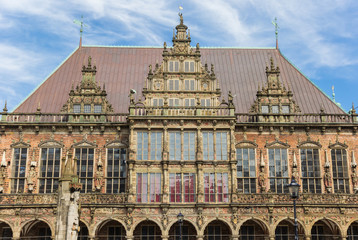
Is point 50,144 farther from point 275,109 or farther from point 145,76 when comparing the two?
point 275,109

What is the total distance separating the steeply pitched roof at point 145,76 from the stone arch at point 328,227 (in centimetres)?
837

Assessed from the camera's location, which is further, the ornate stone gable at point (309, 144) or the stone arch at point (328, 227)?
the ornate stone gable at point (309, 144)

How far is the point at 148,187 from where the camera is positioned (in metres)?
31.2

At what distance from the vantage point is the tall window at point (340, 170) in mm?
33531

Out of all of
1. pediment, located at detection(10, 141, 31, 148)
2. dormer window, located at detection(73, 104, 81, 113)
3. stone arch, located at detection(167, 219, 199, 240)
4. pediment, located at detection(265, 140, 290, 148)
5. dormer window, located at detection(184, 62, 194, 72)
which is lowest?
stone arch, located at detection(167, 219, 199, 240)

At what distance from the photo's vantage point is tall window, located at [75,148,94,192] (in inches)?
1291

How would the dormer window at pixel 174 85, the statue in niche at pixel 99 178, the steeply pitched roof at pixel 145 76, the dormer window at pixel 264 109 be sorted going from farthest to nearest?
the steeply pitched roof at pixel 145 76 < the dormer window at pixel 264 109 < the dormer window at pixel 174 85 < the statue in niche at pixel 99 178

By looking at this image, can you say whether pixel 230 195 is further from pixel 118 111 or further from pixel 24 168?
pixel 24 168

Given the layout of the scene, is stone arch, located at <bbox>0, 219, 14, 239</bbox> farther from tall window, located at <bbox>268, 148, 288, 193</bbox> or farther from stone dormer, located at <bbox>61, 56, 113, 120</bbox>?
tall window, located at <bbox>268, 148, 288, 193</bbox>

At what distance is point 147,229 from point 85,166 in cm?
608

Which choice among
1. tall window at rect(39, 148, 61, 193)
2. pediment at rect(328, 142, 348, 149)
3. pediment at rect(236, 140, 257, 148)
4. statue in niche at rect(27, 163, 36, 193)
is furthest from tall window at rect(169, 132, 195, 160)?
pediment at rect(328, 142, 348, 149)

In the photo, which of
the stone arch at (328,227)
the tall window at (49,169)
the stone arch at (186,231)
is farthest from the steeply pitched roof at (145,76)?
the stone arch at (186,231)

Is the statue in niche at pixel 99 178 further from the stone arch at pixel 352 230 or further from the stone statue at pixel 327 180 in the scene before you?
the stone arch at pixel 352 230

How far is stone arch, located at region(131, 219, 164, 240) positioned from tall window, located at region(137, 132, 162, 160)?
4179 mm
